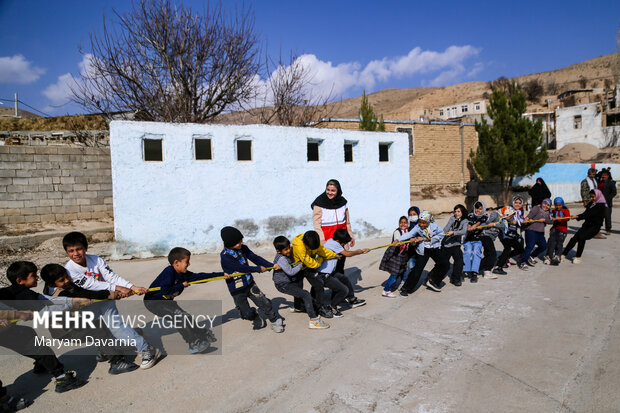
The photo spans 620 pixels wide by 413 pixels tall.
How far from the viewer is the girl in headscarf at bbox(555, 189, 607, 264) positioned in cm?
777

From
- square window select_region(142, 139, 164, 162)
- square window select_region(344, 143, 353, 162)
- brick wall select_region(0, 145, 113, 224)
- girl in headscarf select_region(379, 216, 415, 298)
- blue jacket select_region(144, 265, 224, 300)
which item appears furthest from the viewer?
square window select_region(344, 143, 353, 162)

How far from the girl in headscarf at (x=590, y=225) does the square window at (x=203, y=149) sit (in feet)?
27.4

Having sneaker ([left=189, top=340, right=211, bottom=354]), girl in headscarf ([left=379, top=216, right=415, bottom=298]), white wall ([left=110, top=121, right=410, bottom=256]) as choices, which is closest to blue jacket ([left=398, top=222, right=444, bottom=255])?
girl in headscarf ([left=379, top=216, right=415, bottom=298])

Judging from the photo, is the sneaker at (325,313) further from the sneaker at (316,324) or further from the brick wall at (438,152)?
the brick wall at (438,152)

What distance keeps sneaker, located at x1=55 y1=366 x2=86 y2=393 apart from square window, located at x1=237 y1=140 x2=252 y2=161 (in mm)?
6928

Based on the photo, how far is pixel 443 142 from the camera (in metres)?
22.9

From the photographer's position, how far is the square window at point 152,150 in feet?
29.3

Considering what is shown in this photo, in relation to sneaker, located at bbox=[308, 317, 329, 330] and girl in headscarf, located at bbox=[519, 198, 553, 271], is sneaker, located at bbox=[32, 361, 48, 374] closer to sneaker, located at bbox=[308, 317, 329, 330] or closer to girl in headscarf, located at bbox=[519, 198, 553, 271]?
sneaker, located at bbox=[308, 317, 329, 330]

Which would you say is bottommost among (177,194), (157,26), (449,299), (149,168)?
(449,299)

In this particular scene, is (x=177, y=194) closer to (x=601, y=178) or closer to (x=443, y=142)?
(x=601, y=178)

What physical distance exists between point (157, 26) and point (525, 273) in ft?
45.3

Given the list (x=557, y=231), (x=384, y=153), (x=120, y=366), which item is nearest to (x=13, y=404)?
(x=120, y=366)

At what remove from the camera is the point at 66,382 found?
3.39 m

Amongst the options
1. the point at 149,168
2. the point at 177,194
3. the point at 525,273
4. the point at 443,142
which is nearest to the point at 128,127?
the point at 149,168
